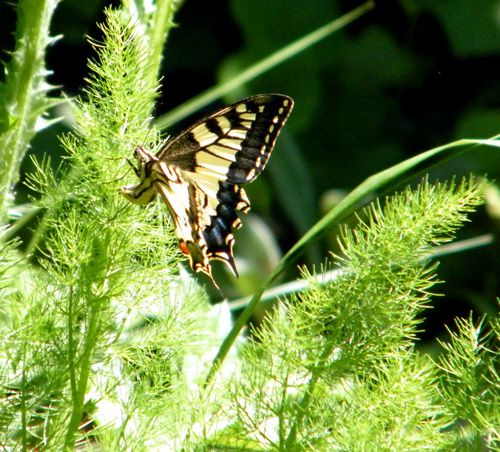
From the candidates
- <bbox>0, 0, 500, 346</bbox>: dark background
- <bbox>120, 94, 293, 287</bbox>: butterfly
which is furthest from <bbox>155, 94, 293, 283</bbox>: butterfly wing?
<bbox>0, 0, 500, 346</bbox>: dark background

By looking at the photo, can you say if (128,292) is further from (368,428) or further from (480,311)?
(480,311)

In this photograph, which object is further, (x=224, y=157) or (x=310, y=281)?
(x=224, y=157)

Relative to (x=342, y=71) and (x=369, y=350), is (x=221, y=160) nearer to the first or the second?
(x=369, y=350)

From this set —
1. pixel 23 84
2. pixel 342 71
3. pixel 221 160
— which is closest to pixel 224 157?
pixel 221 160

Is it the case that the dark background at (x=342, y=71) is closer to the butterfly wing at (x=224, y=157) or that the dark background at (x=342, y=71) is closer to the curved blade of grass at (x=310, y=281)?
the curved blade of grass at (x=310, y=281)

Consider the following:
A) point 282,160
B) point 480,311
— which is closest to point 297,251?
point 480,311

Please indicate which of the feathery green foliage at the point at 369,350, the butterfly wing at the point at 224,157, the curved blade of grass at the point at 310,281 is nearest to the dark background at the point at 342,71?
the curved blade of grass at the point at 310,281
